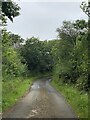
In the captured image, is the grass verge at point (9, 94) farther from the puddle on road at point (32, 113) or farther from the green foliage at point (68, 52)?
the green foliage at point (68, 52)

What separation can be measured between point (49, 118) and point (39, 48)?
92716 millimetres

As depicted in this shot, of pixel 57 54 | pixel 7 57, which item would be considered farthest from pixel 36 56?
pixel 7 57

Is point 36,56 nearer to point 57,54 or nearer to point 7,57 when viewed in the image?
point 57,54

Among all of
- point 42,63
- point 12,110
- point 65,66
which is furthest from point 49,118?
point 42,63

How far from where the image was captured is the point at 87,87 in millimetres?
34781

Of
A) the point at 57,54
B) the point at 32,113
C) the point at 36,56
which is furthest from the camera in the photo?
the point at 36,56

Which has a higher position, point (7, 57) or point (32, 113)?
point (7, 57)

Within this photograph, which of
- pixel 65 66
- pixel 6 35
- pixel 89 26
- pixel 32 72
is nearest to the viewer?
pixel 6 35

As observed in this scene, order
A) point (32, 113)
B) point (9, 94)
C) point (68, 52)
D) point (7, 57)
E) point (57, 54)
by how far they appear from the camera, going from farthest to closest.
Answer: point (57, 54) < point (68, 52) < point (7, 57) < point (9, 94) < point (32, 113)

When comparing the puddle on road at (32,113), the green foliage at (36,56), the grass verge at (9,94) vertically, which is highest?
the puddle on road at (32,113)

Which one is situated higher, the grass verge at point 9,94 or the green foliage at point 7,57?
the green foliage at point 7,57

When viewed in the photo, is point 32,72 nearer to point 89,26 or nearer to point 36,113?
point 89,26

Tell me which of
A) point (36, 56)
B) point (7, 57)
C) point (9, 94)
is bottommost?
point (36, 56)

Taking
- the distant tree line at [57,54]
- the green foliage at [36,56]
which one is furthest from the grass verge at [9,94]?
the green foliage at [36,56]
